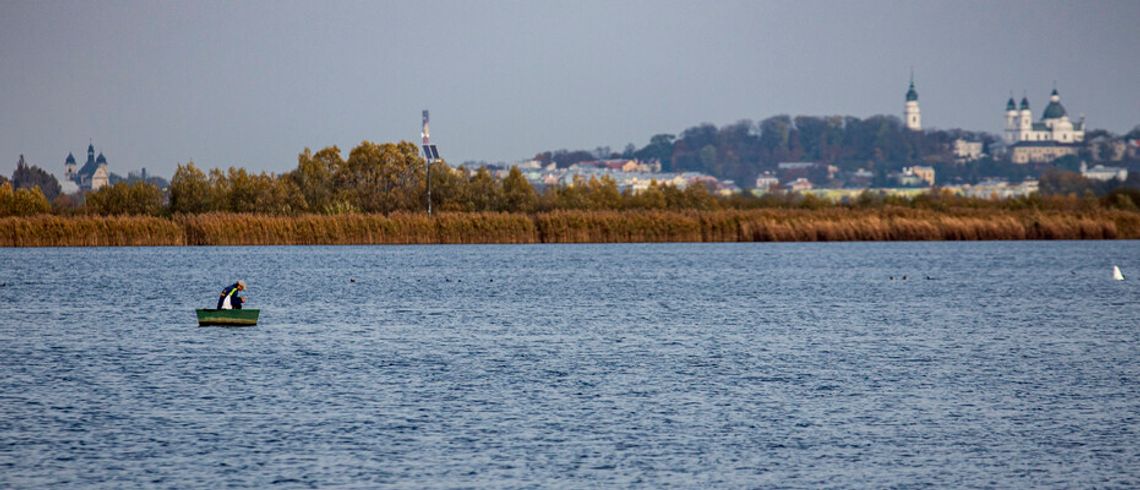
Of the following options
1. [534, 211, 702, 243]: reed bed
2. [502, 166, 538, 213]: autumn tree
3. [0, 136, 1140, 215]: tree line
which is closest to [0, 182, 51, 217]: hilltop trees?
[0, 136, 1140, 215]: tree line

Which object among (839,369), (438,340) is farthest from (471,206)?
(839,369)

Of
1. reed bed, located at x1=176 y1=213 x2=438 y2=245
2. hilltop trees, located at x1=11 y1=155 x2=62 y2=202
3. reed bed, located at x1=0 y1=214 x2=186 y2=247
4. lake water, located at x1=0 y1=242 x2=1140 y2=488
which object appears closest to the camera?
lake water, located at x1=0 y1=242 x2=1140 y2=488

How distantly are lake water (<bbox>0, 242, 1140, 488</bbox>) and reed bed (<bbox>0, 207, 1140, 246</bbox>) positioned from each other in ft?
81.8

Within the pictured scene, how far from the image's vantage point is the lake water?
18.5 m

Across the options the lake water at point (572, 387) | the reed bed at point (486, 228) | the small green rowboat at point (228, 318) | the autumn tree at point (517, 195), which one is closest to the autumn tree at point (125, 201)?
the reed bed at point (486, 228)

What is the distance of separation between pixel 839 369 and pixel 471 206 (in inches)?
2532

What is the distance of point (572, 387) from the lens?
2512 centimetres

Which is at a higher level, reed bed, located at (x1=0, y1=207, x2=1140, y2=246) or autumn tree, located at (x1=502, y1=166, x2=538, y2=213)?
autumn tree, located at (x1=502, y1=166, x2=538, y2=213)

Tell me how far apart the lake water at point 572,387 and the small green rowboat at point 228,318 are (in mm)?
342

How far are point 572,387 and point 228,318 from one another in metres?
12.3

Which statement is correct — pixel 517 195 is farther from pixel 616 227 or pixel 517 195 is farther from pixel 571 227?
pixel 616 227

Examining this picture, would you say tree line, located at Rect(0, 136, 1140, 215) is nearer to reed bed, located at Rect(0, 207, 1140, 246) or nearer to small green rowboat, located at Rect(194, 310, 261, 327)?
reed bed, located at Rect(0, 207, 1140, 246)

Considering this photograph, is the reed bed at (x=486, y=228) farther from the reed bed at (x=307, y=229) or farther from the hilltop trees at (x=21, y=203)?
the hilltop trees at (x=21, y=203)

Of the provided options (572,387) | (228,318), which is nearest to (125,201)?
(228,318)
